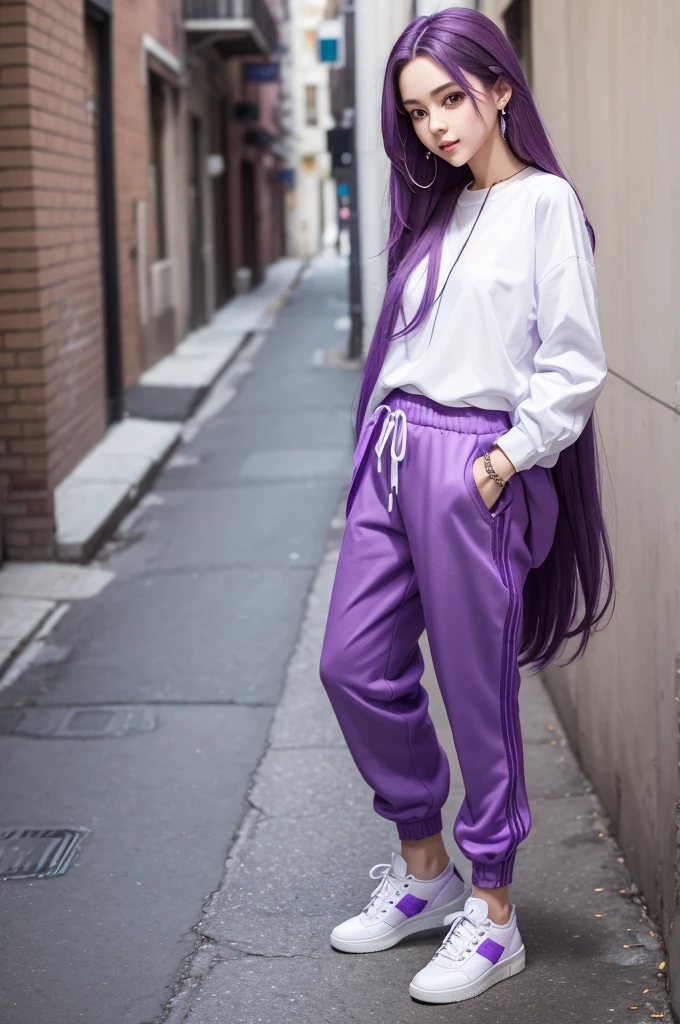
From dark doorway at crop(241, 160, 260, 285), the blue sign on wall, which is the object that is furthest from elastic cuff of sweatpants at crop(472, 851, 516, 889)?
dark doorway at crop(241, 160, 260, 285)

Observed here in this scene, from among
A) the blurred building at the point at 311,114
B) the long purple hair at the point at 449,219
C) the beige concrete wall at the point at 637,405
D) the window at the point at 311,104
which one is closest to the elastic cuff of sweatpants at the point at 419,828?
the long purple hair at the point at 449,219

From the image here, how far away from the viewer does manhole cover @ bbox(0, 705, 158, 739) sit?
15.0ft

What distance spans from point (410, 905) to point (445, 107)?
1661 millimetres

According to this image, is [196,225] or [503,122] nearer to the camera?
[503,122]

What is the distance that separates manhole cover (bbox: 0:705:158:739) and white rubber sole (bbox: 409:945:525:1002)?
1938mm

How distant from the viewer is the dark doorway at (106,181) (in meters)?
10.2

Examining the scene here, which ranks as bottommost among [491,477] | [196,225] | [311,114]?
[491,477]

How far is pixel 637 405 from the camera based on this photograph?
3146mm

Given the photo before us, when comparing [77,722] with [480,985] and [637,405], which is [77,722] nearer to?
[480,985]

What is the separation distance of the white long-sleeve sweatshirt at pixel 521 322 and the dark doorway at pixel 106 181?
769cm

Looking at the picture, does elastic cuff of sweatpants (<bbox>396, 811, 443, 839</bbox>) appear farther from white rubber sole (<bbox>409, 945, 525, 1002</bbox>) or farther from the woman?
white rubber sole (<bbox>409, 945, 525, 1002</bbox>)

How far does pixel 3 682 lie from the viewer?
5.14 m

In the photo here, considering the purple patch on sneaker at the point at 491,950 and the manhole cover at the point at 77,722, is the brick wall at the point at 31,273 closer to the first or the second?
the manhole cover at the point at 77,722

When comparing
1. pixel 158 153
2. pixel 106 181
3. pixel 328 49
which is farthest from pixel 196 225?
pixel 106 181
